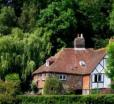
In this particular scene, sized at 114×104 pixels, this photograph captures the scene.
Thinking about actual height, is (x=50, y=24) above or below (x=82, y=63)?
above

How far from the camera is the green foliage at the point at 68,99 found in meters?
81.0

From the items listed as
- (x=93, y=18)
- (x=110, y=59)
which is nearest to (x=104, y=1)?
(x=93, y=18)

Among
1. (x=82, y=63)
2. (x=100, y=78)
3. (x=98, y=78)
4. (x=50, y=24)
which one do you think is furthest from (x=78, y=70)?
(x=50, y=24)

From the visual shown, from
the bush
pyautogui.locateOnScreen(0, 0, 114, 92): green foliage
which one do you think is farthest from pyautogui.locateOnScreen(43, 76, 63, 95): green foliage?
pyautogui.locateOnScreen(0, 0, 114, 92): green foliage

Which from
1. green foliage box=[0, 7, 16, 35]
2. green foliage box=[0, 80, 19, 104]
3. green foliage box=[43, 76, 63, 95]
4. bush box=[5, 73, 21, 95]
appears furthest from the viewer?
A: green foliage box=[0, 7, 16, 35]

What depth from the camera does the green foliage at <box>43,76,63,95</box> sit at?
89.2 m

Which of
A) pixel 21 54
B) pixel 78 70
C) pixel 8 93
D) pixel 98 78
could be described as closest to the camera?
pixel 8 93

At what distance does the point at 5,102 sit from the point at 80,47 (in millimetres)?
20015

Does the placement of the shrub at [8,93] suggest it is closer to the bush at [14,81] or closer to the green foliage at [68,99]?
the bush at [14,81]

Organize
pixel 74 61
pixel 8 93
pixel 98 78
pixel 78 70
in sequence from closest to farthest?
pixel 8 93 < pixel 98 78 < pixel 78 70 < pixel 74 61

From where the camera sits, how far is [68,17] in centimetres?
10625

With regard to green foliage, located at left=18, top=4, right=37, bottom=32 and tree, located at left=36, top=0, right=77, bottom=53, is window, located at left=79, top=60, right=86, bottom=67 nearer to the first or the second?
tree, located at left=36, top=0, right=77, bottom=53

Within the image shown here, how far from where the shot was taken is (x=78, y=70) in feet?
311

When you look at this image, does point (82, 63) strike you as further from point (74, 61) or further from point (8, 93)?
point (8, 93)
